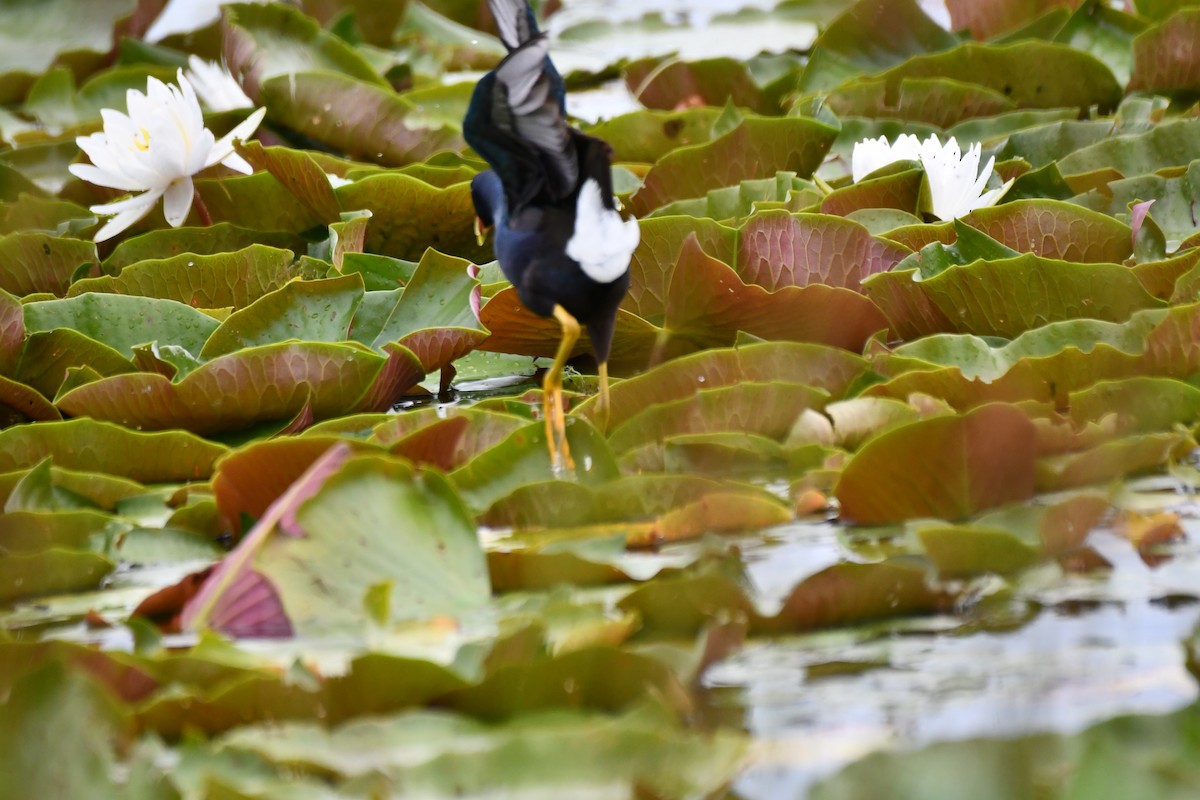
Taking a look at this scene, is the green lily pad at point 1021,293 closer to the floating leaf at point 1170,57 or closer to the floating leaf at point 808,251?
the floating leaf at point 808,251

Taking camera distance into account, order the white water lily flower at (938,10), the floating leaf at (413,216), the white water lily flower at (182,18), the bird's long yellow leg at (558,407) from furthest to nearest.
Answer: the white water lily flower at (182,18) → the white water lily flower at (938,10) → the floating leaf at (413,216) → the bird's long yellow leg at (558,407)

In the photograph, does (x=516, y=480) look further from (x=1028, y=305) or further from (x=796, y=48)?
(x=796, y=48)

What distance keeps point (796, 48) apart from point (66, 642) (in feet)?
10.9

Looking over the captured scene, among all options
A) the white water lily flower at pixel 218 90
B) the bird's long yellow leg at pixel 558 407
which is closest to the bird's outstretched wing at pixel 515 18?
the bird's long yellow leg at pixel 558 407

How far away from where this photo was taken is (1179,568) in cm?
A: 135

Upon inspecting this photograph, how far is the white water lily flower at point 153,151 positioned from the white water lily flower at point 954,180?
1.17 m

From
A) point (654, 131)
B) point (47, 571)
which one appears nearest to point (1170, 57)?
point (654, 131)

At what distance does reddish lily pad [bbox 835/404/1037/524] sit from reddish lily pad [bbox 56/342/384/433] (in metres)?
0.70

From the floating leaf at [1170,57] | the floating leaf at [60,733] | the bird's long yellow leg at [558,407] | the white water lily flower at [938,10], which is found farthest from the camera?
the white water lily flower at [938,10]

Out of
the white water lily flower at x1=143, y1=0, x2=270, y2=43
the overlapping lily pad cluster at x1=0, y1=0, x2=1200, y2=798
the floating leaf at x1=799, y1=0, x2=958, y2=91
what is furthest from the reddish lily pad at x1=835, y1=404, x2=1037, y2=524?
the white water lily flower at x1=143, y1=0, x2=270, y2=43

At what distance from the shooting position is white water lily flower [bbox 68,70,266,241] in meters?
2.39

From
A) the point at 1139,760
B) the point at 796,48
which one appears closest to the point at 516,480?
the point at 1139,760

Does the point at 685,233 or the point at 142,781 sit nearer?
the point at 142,781

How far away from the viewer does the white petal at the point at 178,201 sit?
2533 millimetres
